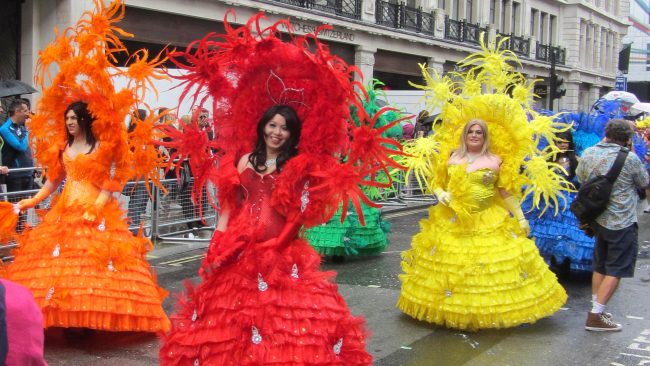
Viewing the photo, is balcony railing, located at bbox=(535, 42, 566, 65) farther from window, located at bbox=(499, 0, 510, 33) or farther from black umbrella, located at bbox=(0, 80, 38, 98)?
black umbrella, located at bbox=(0, 80, 38, 98)

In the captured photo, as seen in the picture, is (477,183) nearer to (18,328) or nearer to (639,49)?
(18,328)

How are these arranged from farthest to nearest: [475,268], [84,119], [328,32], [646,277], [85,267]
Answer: [328,32] → [646,277] → [475,268] → [84,119] → [85,267]

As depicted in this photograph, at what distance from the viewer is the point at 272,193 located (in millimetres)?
4047

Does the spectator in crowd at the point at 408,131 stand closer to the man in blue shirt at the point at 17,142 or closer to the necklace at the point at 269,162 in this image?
the man in blue shirt at the point at 17,142

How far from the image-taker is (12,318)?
160 cm

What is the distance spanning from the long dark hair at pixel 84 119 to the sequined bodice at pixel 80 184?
0.13m

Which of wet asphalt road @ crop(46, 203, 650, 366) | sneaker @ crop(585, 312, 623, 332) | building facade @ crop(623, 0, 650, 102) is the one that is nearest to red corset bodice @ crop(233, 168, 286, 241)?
wet asphalt road @ crop(46, 203, 650, 366)

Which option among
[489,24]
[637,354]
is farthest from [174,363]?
[489,24]

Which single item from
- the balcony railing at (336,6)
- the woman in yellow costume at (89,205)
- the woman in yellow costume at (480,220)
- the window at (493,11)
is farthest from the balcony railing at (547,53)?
the woman in yellow costume at (89,205)

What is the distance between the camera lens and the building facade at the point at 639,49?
2052 inches

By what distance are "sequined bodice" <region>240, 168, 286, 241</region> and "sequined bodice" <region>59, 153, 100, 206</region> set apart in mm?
2122

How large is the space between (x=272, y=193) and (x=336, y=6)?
2008cm

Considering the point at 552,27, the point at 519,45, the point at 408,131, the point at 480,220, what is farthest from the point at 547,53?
the point at 480,220

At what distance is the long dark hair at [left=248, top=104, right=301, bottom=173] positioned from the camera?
Result: 13.6 feet
